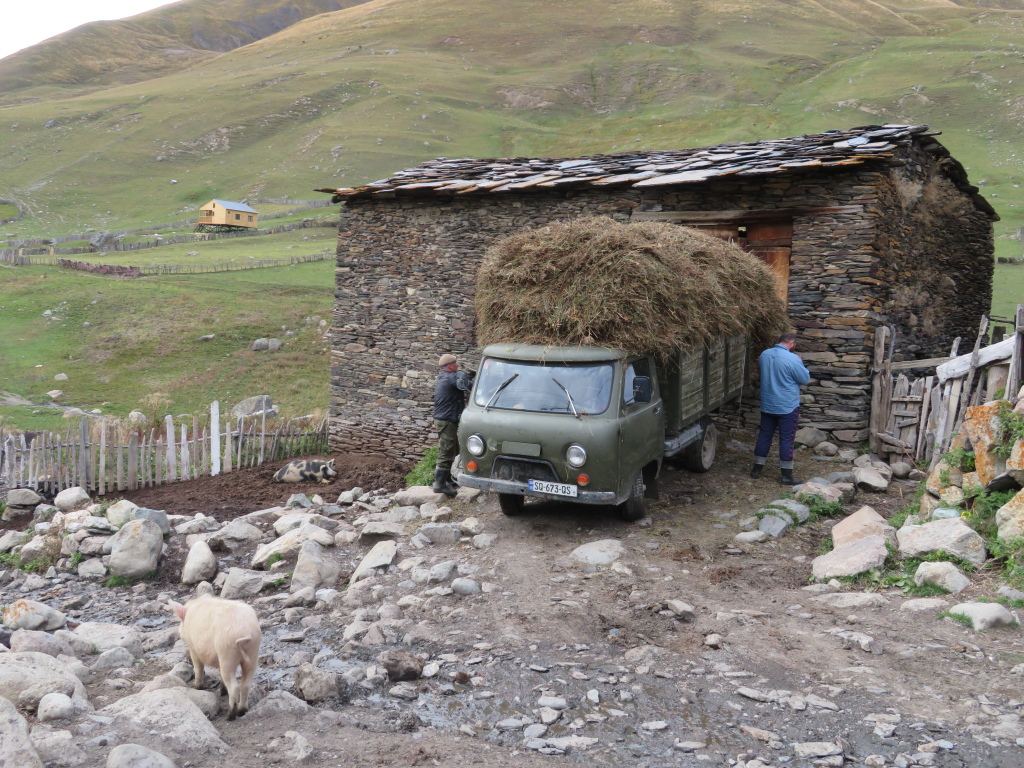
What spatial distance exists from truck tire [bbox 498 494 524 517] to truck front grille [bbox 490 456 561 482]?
2.26 feet

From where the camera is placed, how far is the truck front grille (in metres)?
7.79

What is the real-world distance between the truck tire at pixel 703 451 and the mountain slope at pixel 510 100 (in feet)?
81.7

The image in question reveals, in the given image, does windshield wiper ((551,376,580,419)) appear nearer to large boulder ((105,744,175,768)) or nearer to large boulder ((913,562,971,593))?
large boulder ((913,562,971,593))

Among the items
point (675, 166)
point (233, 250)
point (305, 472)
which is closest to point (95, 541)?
point (305, 472)

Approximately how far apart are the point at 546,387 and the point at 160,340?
62.4 feet

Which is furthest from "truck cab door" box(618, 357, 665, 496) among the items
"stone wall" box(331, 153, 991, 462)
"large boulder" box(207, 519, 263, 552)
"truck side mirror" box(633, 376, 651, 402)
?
"large boulder" box(207, 519, 263, 552)

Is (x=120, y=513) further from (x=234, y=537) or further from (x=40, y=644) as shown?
(x=40, y=644)

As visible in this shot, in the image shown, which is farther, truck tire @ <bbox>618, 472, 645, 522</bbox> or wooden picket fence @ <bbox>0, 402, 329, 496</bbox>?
wooden picket fence @ <bbox>0, 402, 329, 496</bbox>

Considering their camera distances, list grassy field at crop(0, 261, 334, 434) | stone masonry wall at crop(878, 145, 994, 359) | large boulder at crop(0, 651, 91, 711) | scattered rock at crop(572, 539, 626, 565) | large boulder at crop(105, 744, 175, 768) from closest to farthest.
A: large boulder at crop(105, 744, 175, 768)
large boulder at crop(0, 651, 91, 711)
scattered rock at crop(572, 539, 626, 565)
stone masonry wall at crop(878, 145, 994, 359)
grassy field at crop(0, 261, 334, 434)

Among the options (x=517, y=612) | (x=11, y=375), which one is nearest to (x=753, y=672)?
(x=517, y=612)

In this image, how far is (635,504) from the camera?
827cm

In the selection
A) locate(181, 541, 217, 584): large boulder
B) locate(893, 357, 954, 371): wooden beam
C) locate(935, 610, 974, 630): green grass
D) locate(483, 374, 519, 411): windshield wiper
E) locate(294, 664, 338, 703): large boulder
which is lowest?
locate(181, 541, 217, 584): large boulder

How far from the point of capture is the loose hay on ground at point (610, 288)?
8180mm

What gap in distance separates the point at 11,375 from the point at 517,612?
19.2m
